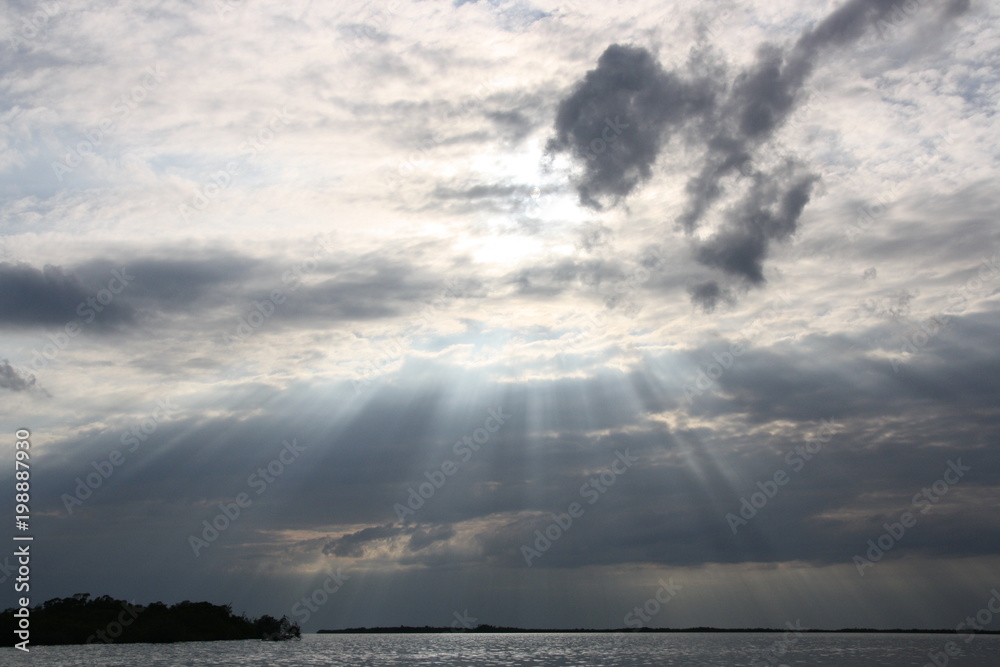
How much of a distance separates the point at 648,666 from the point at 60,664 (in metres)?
112

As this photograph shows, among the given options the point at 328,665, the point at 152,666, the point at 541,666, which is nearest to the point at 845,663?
the point at 541,666

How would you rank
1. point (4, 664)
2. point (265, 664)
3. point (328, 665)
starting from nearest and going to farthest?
1. point (4, 664)
2. point (265, 664)
3. point (328, 665)

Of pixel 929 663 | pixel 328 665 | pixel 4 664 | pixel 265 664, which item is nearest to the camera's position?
pixel 4 664

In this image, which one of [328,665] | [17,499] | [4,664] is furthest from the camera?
[328,665]

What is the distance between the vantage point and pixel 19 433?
6938 centimetres

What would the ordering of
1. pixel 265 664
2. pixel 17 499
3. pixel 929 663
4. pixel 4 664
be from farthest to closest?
1. pixel 929 663
2. pixel 265 664
3. pixel 4 664
4. pixel 17 499

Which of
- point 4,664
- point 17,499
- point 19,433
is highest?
point 19,433

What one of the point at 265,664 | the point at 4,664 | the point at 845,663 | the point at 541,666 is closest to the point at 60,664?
the point at 4,664

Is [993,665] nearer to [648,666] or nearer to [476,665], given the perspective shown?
[648,666]

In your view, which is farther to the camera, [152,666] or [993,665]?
[993,665]

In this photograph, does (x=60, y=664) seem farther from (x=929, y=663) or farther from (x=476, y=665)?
(x=929, y=663)

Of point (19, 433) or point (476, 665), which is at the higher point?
point (19, 433)

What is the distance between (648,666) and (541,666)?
22.2 meters

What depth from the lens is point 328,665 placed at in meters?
158
